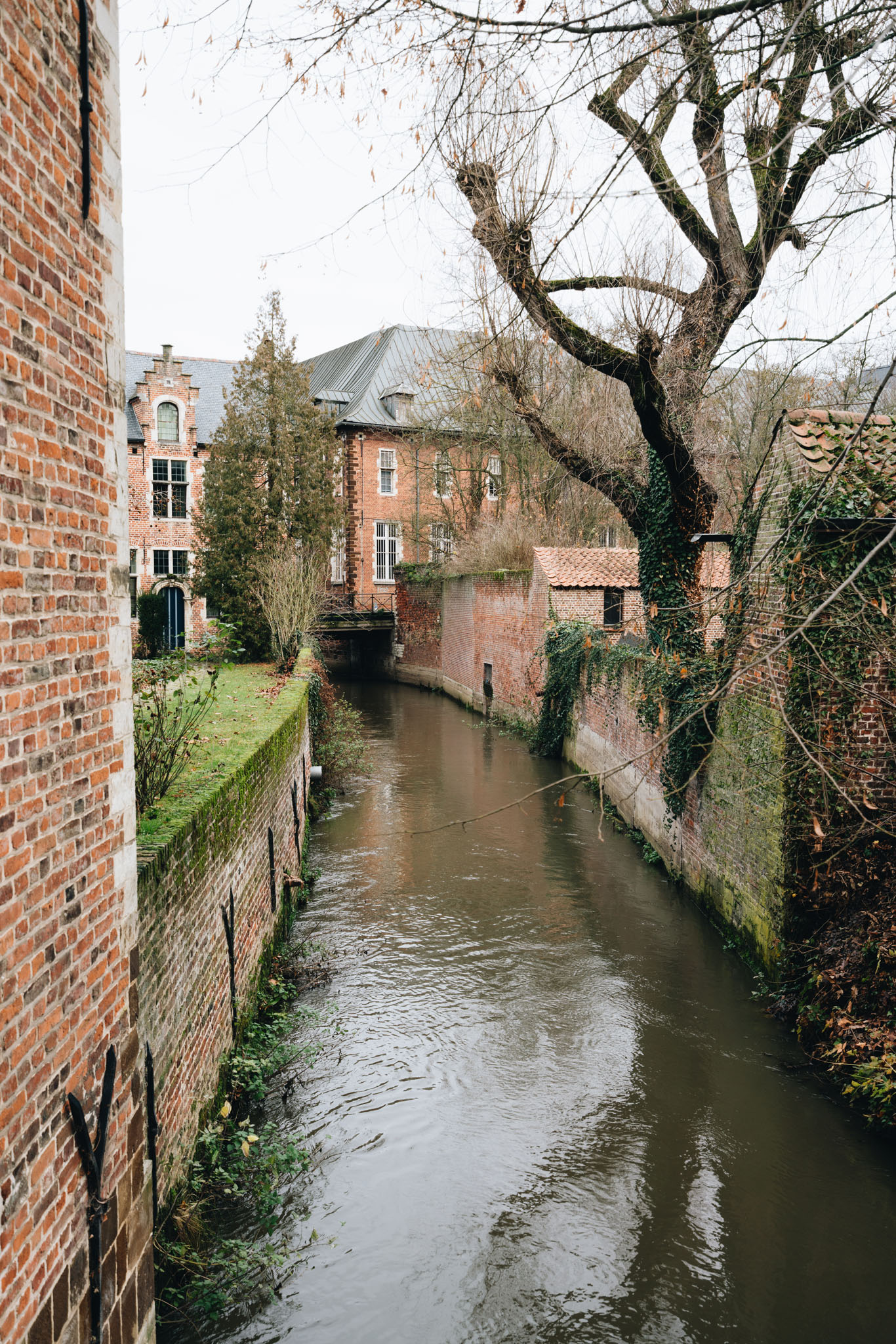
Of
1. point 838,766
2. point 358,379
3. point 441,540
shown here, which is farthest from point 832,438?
point 358,379

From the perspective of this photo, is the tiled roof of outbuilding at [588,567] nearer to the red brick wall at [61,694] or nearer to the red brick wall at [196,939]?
the red brick wall at [196,939]

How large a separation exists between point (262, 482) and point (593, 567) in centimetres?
838

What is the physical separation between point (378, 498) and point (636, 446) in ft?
77.4

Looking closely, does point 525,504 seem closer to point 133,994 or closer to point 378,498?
point 378,498

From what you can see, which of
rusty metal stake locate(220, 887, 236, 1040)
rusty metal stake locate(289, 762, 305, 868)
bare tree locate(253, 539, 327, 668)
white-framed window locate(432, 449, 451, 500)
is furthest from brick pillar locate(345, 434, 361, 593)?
rusty metal stake locate(220, 887, 236, 1040)

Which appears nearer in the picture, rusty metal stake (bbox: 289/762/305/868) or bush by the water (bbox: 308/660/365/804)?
rusty metal stake (bbox: 289/762/305/868)

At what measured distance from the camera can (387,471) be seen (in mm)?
36156

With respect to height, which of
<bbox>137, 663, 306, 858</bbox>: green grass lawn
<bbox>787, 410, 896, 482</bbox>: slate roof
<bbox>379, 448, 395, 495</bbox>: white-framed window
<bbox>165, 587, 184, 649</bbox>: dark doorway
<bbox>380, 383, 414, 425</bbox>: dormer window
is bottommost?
<bbox>137, 663, 306, 858</bbox>: green grass lawn

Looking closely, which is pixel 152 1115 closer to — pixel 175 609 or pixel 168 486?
pixel 175 609

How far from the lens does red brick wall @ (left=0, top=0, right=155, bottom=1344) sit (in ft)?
7.86

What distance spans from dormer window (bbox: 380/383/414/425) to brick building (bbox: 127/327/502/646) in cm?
5

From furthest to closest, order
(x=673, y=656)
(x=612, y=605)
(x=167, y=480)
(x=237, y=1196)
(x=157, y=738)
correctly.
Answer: (x=167, y=480) < (x=612, y=605) < (x=673, y=656) < (x=157, y=738) < (x=237, y=1196)

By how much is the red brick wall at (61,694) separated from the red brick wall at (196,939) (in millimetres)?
823

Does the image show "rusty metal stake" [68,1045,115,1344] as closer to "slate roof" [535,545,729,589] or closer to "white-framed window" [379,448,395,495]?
"slate roof" [535,545,729,589]
